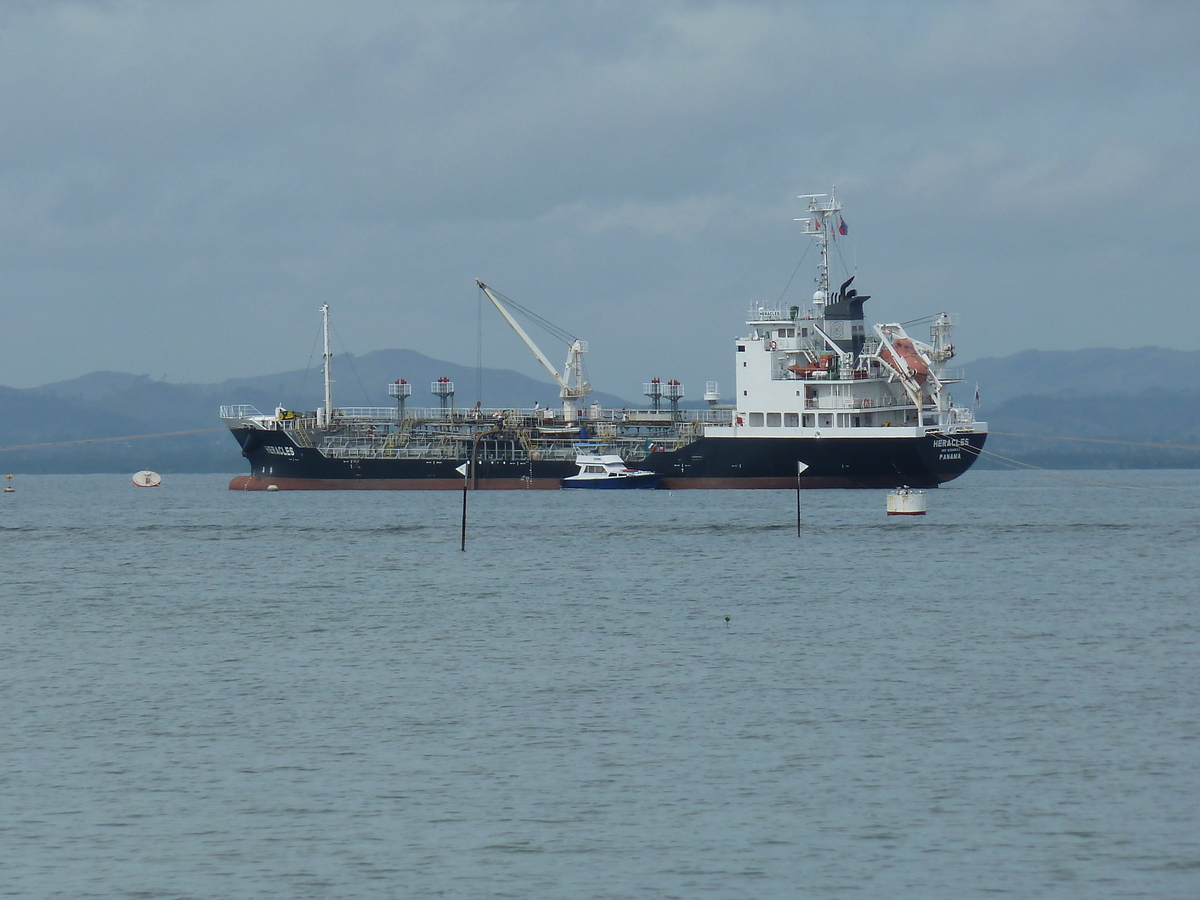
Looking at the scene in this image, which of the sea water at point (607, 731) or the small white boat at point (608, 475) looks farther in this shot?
the small white boat at point (608, 475)

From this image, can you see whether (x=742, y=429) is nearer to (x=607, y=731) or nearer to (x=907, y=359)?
(x=907, y=359)

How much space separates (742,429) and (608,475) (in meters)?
13.4

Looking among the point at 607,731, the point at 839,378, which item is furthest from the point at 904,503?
the point at 607,731

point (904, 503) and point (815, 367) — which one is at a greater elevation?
point (815, 367)

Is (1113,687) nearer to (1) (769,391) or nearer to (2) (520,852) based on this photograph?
(2) (520,852)

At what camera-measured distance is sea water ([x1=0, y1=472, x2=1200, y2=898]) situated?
834 inches

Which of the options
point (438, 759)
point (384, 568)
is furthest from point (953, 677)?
point (384, 568)

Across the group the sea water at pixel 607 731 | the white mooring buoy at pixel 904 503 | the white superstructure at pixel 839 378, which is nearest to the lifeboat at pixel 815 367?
the white superstructure at pixel 839 378

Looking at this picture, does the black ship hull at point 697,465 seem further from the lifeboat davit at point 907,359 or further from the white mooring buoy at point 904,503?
the white mooring buoy at point 904,503

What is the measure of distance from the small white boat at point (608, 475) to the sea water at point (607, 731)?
2040 inches

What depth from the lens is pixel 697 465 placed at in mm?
111375

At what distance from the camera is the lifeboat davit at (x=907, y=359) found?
10562cm

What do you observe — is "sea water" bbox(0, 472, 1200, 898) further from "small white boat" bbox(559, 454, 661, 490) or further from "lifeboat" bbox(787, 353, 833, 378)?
"small white boat" bbox(559, 454, 661, 490)

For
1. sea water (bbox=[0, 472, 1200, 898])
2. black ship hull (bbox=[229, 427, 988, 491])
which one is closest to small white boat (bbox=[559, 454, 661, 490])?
black ship hull (bbox=[229, 427, 988, 491])
